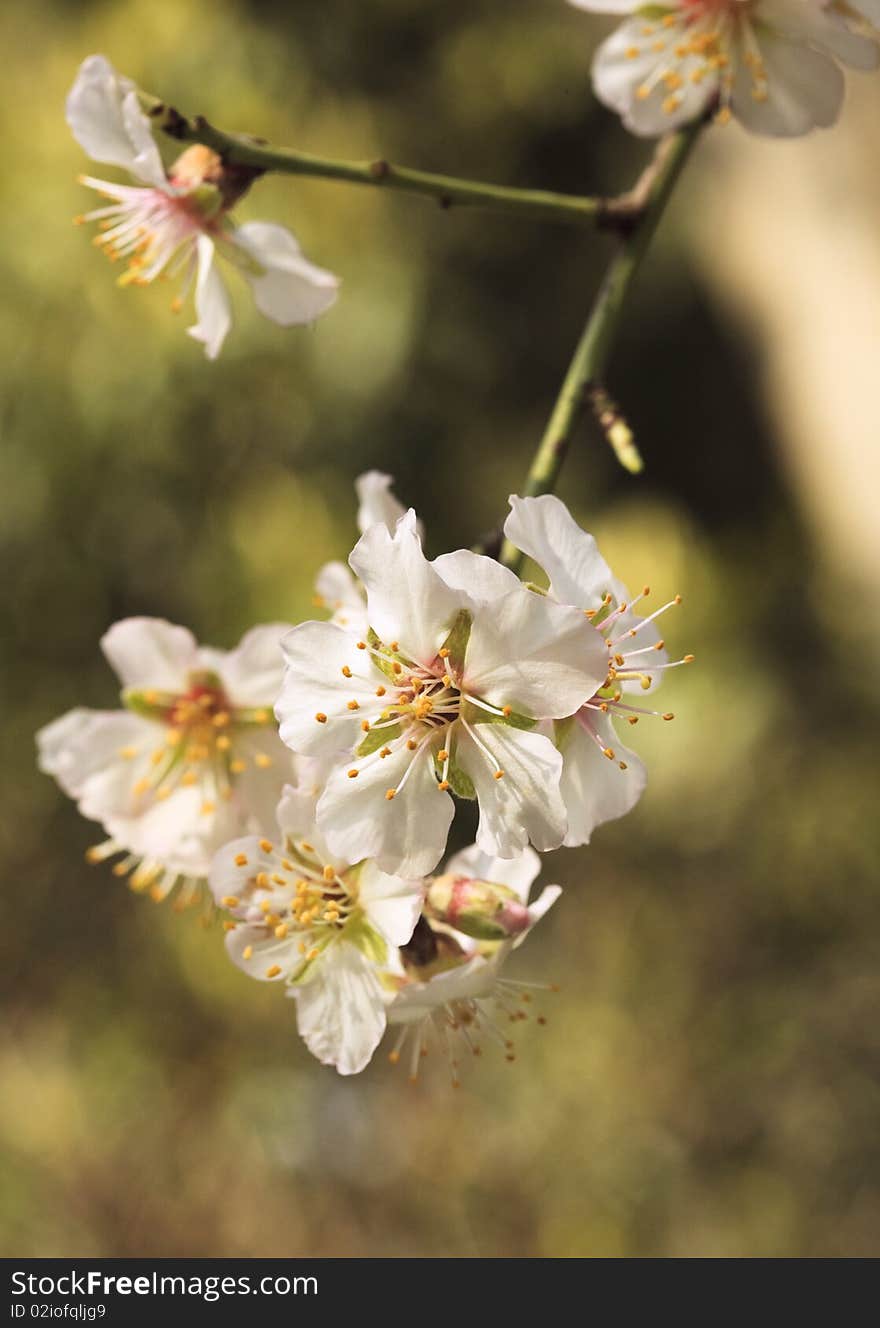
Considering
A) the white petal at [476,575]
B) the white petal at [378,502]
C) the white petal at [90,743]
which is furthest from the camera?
the white petal at [90,743]

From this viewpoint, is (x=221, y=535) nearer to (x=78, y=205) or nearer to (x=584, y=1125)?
(x=78, y=205)

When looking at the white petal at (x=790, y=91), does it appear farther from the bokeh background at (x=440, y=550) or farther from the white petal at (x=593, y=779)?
the bokeh background at (x=440, y=550)

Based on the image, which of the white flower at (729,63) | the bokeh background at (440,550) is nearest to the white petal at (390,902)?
the white flower at (729,63)

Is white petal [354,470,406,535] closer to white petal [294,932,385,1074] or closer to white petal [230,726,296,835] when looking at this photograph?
white petal [230,726,296,835]

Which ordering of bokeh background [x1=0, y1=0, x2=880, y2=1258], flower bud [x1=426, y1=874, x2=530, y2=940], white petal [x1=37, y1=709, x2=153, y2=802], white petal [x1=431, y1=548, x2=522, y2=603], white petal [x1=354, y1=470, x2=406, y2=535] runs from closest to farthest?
white petal [x1=431, y1=548, x2=522, y2=603] < flower bud [x1=426, y1=874, x2=530, y2=940] < white petal [x1=354, y1=470, x2=406, y2=535] < white petal [x1=37, y1=709, x2=153, y2=802] < bokeh background [x1=0, y1=0, x2=880, y2=1258]

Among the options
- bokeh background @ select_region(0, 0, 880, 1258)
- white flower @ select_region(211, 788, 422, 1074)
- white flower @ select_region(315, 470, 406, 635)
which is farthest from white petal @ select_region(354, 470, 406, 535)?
bokeh background @ select_region(0, 0, 880, 1258)

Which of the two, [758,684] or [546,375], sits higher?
[546,375]
